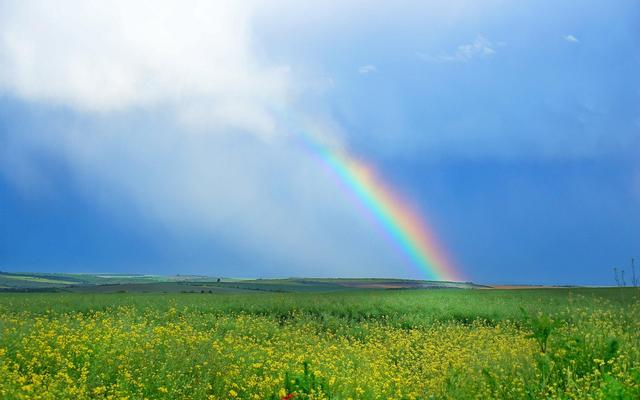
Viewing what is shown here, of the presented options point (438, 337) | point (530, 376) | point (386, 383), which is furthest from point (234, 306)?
point (530, 376)

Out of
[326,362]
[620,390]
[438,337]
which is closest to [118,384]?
[326,362]

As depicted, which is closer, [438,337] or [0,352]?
[0,352]

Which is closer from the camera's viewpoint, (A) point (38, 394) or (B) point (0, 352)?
(A) point (38, 394)

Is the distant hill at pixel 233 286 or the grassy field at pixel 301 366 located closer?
the grassy field at pixel 301 366

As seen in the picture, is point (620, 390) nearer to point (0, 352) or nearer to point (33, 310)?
point (0, 352)

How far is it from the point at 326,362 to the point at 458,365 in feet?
11.6

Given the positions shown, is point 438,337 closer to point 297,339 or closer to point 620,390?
point 297,339

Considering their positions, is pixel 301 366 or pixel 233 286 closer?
pixel 301 366

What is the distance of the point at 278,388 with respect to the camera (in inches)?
454

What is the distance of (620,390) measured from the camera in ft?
27.9

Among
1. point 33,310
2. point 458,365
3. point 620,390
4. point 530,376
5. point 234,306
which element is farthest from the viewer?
point 234,306

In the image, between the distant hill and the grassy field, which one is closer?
Result: the grassy field

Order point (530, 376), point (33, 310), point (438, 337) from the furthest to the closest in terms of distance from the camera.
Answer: point (33, 310) → point (438, 337) → point (530, 376)

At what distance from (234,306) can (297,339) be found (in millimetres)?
10395
